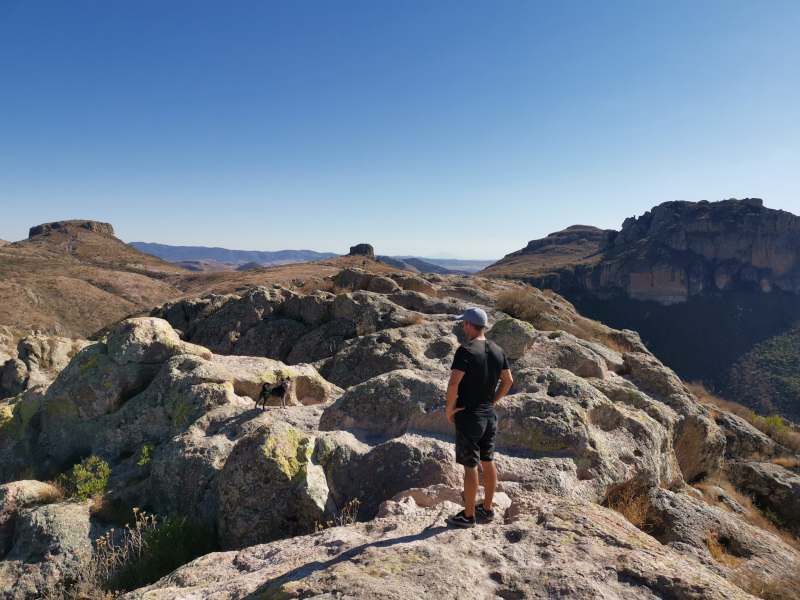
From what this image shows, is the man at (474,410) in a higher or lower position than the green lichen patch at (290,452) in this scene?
higher

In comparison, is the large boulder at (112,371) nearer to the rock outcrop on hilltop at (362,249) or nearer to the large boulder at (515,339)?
the large boulder at (515,339)

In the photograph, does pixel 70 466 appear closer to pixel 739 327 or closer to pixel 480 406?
pixel 480 406

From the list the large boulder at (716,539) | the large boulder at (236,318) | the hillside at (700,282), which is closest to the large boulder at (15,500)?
the large boulder at (716,539)

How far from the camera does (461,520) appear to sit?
4.44 metres

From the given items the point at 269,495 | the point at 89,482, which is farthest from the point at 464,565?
the point at 89,482

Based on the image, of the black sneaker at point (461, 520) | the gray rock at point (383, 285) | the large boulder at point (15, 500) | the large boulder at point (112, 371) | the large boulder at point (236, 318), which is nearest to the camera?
the black sneaker at point (461, 520)

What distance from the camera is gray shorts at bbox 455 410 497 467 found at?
4.59 m

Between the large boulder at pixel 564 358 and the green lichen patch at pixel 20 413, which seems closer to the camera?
the green lichen patch at pixel 20 413

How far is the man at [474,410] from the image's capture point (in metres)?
4.48

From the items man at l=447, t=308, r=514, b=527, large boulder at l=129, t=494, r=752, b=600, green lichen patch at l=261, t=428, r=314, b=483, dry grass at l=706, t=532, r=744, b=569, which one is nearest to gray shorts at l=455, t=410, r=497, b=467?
man at l=447, t=308, r=514, b=527

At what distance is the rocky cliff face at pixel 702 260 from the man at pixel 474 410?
13635 centimetres

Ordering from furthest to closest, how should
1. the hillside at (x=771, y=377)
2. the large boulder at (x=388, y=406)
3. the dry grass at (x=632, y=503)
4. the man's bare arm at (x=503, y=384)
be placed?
the hillside at (x=771, y=377)
the large boulder at (x=388, y=406)
the dry grass at (x=632, y=503)
the man's bare arm at (x=503, y=384)

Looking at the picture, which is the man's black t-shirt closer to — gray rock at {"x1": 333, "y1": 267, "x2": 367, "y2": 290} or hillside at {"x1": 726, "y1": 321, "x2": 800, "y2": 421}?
gray rock at {"x1": 333, "y1": 267, "x2": 367, "y2": 290}

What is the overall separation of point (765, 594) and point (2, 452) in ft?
50.0
